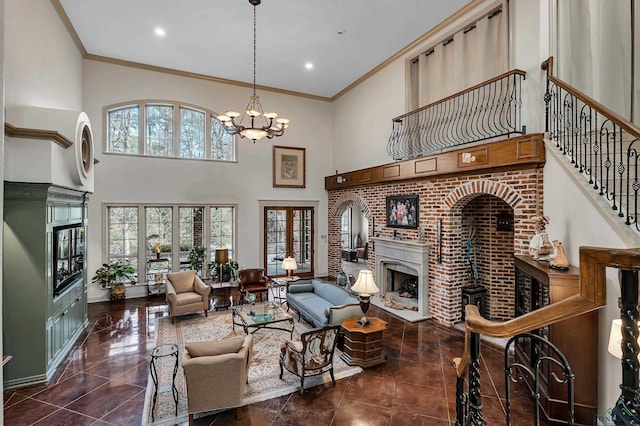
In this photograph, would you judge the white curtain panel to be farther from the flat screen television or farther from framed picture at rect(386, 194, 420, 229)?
the flat screen television

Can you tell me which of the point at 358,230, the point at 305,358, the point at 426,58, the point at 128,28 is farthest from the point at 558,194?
the point at 358,230

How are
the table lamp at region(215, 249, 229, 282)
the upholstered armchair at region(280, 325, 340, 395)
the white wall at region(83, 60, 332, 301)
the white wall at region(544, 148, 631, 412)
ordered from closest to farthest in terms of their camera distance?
the white wall at region(544, 148, 631, 412) < the upholstered armchair at region(280, 325, 340, 395) < the white wall at region(83, 60, 332, 301) < the table lamp at region(215, 249, 229, 282)

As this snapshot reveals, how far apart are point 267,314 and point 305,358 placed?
1616 mm

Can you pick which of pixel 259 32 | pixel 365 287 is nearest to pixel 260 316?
pixel 365 287

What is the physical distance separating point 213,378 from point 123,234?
6126 millimetres

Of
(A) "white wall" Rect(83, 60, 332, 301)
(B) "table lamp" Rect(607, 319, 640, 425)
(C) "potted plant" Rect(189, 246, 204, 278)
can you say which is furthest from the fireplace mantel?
(B) "table lamp" Rect(607, 319, 640, 425)

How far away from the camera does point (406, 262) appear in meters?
6.63

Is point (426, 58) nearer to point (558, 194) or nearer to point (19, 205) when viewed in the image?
point (558, 194)

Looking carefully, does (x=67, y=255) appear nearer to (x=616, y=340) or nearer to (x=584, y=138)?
(x=616, y=340)

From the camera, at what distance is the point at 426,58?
6.81 metres

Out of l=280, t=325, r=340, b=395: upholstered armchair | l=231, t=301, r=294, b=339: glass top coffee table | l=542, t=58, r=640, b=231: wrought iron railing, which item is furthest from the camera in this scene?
l=231, t=301, r=294, b=339: glass top coffee table

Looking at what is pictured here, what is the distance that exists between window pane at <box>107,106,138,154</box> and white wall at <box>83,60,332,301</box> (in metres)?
0.24

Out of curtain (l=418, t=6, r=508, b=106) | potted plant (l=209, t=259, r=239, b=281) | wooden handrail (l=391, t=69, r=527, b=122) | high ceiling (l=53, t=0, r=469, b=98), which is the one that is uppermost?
high ceiling (l=53, t=0, r=469, b=98)

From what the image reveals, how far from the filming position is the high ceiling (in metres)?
Result: 5.73
